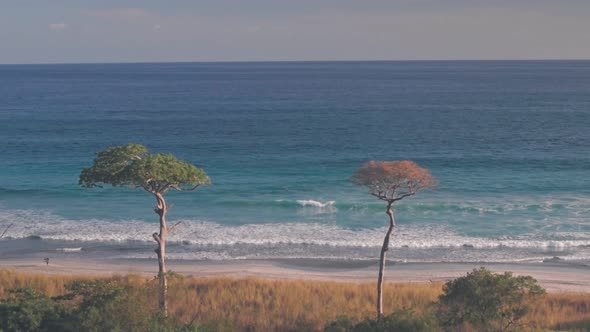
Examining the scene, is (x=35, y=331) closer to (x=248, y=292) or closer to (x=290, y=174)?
(x=248, y=292)

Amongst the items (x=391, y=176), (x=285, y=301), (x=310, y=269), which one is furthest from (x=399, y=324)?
(x=310, y=269)

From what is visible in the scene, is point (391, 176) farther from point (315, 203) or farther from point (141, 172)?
point (315, 203)

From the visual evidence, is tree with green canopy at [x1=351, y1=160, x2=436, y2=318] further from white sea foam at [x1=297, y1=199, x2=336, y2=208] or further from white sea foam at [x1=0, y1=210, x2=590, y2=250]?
white sea foam at [x1=297, y1=199, x2=336, y2=208]

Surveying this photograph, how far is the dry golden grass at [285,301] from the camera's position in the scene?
17.2 m

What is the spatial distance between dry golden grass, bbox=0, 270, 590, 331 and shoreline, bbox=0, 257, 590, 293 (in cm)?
474

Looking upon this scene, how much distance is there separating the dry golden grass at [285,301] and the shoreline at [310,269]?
4.74 m

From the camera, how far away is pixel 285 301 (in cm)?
1969

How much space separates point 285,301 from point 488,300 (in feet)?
22.6

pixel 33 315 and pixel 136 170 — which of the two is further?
pixel 136 170

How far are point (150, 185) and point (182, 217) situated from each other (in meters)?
22.3

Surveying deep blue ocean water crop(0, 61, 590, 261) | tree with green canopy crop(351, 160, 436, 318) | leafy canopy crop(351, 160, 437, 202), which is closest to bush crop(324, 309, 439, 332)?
tree with green canopy crop(351, 160, 436, 318)

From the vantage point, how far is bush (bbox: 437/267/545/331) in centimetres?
1455

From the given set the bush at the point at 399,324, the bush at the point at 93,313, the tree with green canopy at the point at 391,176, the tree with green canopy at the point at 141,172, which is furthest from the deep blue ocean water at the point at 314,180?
the bush at the point at 399,324

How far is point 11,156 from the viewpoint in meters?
57.8
